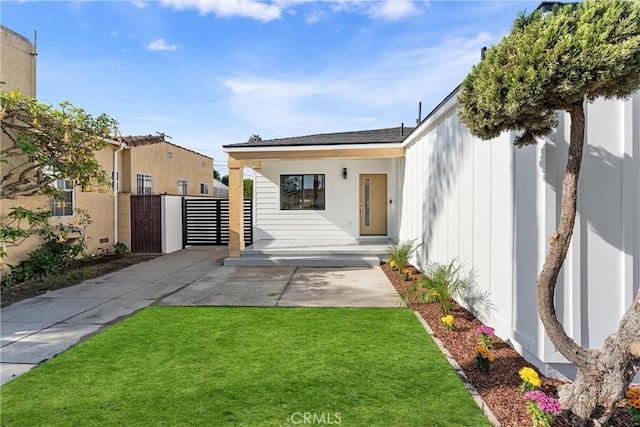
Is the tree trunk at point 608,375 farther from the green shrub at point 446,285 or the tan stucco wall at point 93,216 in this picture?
the tan stucco wall at point 93,216

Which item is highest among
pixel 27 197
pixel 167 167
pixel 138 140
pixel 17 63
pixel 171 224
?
pixel 17 63

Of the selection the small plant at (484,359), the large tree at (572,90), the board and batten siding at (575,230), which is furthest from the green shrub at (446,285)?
the large tree at (572,90)

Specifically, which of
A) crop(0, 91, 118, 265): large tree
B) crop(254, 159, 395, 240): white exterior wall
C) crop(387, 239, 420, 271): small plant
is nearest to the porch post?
crop(254, 159, 395, 240): white exterior wall

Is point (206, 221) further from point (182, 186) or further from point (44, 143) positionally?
point (44, 143)

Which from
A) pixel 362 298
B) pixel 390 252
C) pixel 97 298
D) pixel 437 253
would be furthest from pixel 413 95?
pixel 97 298

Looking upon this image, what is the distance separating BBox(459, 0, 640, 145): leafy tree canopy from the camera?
200cm

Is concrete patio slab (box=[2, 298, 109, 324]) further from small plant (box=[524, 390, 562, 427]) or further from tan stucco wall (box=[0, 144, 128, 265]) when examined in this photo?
small plant (box=[524, 390, 562, 427])

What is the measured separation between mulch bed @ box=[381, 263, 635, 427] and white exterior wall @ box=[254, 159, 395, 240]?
715 cm

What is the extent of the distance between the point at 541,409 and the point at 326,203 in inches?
391

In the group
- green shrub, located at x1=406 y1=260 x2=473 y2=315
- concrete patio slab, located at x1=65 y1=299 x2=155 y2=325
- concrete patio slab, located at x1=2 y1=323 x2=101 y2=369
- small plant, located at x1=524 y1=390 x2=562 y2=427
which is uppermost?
green shrub, located at x1=406 y1=260 x2=473 y2=315

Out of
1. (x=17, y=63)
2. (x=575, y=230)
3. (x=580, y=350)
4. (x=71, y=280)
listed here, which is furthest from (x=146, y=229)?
(x=580, y=350)

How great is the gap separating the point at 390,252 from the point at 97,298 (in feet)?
21.4

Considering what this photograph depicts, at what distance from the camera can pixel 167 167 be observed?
15.4 meters

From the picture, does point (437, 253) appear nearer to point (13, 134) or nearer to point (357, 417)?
point (357, 417)
